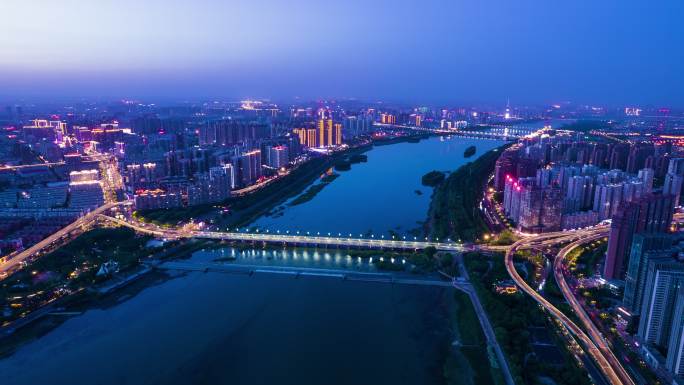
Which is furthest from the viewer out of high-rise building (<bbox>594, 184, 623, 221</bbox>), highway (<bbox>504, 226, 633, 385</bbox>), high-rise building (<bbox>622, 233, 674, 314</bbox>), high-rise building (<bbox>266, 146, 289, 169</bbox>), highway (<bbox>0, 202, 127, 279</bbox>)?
high-rise building (<bbox>266, 146, 289, 169</bbox>)

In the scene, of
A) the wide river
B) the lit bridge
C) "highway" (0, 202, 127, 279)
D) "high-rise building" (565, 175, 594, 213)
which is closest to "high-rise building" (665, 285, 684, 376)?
the wide river

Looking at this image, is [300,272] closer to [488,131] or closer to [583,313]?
[583,313]

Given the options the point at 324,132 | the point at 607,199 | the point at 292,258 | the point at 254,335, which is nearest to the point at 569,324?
the point at 254,335

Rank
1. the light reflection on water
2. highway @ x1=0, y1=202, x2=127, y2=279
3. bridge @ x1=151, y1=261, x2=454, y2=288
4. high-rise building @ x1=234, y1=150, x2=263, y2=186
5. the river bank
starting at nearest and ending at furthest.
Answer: bridge @ x1=151, y1=261, x2=454, y2=288, highway @ x1=0, y1=202, x2=127, y2=279, the light reflection on water, the river bank, high-rise building @ x1=234, y1=150, x2=263, y2=186

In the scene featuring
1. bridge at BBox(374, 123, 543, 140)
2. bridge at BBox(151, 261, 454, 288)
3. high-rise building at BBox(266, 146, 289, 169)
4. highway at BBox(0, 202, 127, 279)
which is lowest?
bridge at BBox(151, 261, 454, 288)

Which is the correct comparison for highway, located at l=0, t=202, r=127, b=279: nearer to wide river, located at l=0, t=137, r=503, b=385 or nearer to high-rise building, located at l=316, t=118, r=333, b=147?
wide river, located at l=0, t=137, r=503, b=385

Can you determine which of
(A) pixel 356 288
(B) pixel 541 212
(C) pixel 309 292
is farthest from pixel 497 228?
(C) pixel 309 292
